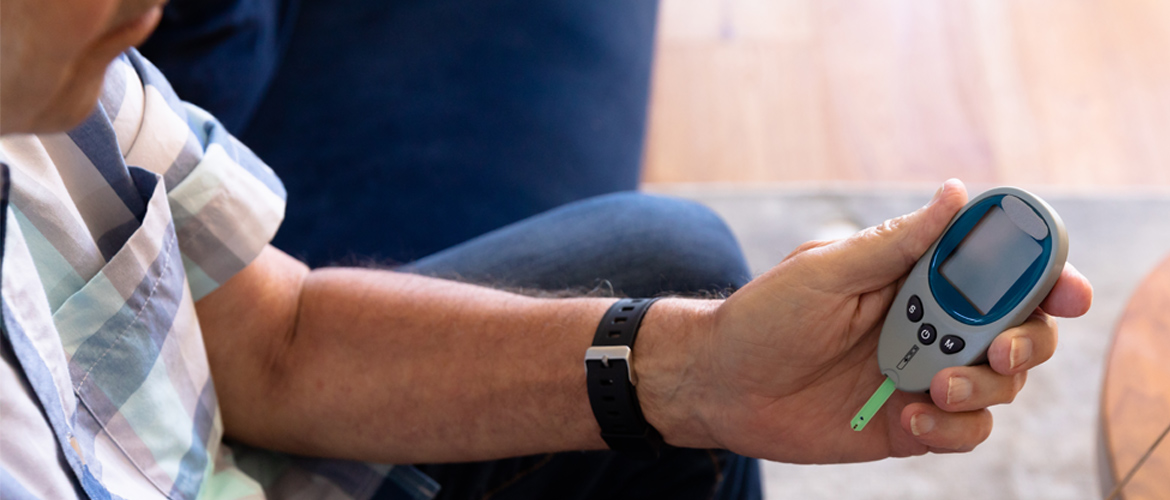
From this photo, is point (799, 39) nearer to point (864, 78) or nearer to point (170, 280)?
point (864, 78)

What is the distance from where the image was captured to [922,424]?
0.64 metres

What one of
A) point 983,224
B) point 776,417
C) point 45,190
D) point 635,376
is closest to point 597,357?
point 635,376

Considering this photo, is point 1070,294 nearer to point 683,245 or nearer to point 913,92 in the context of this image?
point 683,245

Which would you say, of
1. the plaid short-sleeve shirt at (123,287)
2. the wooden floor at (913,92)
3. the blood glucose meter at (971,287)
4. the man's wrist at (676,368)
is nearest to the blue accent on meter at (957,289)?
the blood glucose meter at (971,287)

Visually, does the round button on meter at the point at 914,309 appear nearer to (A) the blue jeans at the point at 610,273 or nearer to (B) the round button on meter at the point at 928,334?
(B) the round button on meter at the point at 928,334

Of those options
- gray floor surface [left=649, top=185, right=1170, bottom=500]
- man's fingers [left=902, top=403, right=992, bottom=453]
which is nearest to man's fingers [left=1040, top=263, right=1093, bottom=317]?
man's fingers [left=902, top=403, right=992, bottom=453]

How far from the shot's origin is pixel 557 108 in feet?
3.91

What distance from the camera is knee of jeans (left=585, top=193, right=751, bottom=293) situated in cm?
86

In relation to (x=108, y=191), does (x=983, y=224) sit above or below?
above

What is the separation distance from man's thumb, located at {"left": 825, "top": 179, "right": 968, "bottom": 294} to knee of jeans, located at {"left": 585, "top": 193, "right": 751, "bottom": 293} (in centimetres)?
24

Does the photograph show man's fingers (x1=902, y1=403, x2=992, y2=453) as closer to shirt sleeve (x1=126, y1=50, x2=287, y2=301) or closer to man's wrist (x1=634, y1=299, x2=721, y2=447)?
man's wrist (x1=634, y1=299, x2=721, y2=447)

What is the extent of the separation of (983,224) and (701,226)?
0.35 m

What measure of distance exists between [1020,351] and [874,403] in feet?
0.39

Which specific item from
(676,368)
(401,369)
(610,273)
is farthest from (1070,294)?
(401,369)
